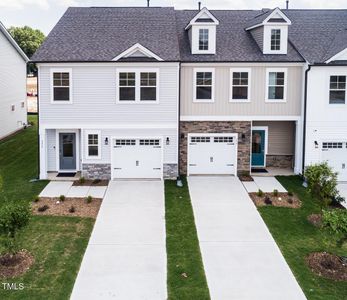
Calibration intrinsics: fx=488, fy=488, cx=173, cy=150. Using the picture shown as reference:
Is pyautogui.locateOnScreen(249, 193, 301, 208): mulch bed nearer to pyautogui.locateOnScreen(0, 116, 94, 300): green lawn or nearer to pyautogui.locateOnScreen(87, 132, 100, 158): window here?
pyautogui.locateOnScreen(0, 116, 94, 300): green lawn

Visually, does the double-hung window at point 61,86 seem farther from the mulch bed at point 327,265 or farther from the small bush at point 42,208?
the mulch bed at point 327,265

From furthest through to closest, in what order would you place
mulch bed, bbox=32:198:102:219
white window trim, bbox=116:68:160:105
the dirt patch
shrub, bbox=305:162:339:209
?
white window trim, bbox=116:68:160:105 → mulch bed, bbox=32:198:102:219 → shrub, bbox=305:162:339:209 → the dirt patch

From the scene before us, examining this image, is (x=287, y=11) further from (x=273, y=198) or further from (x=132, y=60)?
(x=273, y=198)

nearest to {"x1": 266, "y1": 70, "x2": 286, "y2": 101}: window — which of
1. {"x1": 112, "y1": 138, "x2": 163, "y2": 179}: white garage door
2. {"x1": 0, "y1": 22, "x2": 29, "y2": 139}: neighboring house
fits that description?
{"x1": 112, "y1": 138, "x2": 163, "y2": 179}: white garage door

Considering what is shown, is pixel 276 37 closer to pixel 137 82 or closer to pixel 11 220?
pixel 137 82

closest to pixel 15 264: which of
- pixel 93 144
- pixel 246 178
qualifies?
pixel 93 144
